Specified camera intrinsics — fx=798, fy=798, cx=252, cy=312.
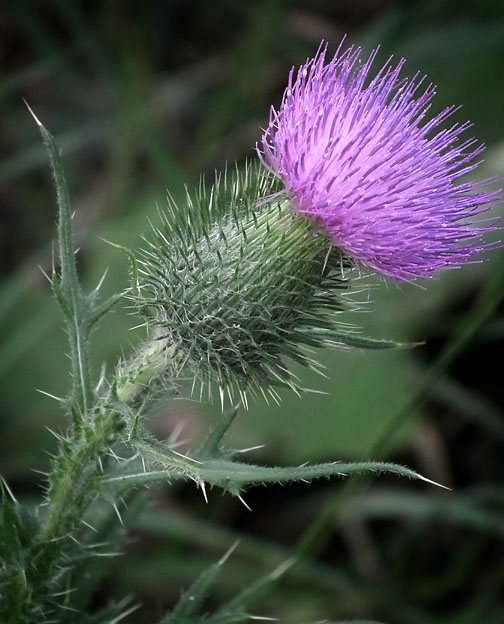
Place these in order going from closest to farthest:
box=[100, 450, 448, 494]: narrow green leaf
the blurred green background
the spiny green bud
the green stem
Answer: box=[100, 450, 448, 494]: narrow green leaf
the green stem
the spiny green bud
the blurred green background

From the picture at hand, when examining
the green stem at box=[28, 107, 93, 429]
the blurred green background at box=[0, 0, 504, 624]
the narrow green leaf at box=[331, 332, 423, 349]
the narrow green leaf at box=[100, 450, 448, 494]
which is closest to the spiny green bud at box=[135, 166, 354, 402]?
the narrow green leaf at box=[331, 332, 423, 349]

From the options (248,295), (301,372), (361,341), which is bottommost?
(301,372)

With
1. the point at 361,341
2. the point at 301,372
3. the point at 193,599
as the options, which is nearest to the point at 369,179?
the point at 361,341

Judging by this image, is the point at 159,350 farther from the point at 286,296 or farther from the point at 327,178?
the point at 327,178

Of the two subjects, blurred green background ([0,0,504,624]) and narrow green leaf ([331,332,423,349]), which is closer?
narrow green leaf ([331,332,423,349])

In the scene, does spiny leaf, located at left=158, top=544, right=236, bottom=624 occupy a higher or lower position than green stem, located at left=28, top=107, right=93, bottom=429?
lower

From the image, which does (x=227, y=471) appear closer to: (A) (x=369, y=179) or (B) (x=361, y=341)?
(B) (x=361, y=341)

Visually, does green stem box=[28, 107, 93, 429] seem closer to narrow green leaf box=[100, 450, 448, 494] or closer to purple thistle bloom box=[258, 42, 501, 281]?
narrow green leaf box=[100, 450, 448, 494]
